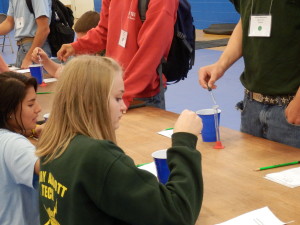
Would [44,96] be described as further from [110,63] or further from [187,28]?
[110,63]

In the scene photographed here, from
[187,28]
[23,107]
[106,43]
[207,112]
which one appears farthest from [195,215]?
[106,43]

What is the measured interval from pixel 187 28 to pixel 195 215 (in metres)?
1.80

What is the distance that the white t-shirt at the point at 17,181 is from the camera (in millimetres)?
1753

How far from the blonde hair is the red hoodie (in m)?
1.26

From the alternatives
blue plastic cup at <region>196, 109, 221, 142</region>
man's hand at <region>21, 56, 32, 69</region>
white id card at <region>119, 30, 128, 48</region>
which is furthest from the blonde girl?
man's hand at <region>21, 56, 32, 69</region>

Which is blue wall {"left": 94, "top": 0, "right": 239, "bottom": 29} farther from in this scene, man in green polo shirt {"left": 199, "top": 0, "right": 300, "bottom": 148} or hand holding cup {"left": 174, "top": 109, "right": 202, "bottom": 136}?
hand holding cup {"left": 174, "top": 109, "right": 202, "bottom": 136}

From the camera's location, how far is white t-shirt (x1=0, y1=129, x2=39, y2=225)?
69.0 inches

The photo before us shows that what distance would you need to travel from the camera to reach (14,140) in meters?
1.82

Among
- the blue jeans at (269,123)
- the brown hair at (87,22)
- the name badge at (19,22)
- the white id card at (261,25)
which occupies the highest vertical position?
the white id card at (261,25)

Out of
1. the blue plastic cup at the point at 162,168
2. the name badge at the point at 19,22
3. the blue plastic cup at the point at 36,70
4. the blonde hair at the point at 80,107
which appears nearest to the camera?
the blonde hair at the point at 80,107

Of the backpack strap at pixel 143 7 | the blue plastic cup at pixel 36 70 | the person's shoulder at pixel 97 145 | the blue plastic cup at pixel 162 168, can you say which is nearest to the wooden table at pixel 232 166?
the blue plastic cup at pixel 162 168

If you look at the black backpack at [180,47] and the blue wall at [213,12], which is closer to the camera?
the black backpack at [180,47]

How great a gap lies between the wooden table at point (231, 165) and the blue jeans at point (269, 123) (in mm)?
57

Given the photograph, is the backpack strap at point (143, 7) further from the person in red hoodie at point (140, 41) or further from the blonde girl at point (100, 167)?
the blonde girl at point (100, 167)
